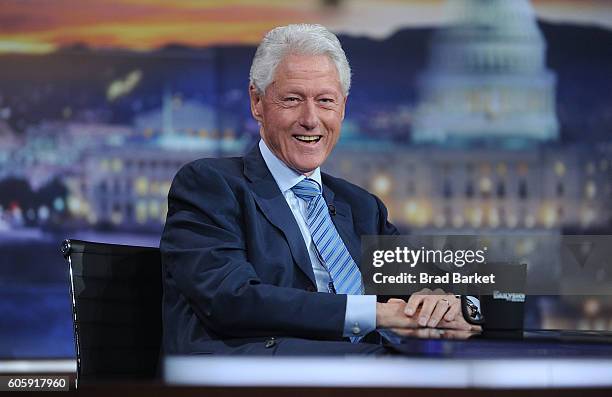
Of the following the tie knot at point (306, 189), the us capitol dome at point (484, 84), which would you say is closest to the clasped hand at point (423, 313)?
the tie knot at point (306, 189)

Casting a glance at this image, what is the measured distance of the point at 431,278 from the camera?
5.17ft

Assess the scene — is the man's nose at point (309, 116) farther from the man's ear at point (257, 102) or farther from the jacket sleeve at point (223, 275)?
the jacket sleeve at point (223, 275)

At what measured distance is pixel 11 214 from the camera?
4.88m

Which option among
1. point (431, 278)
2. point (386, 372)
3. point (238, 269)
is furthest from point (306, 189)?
point (386, 372)

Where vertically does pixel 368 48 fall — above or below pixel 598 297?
above

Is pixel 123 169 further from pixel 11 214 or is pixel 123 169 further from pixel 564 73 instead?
pixel 564 73

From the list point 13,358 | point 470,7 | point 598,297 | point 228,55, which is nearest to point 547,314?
point 598,297

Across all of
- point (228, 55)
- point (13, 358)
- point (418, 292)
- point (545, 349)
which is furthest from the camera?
point (228, 55)

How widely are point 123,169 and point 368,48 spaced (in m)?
1.37

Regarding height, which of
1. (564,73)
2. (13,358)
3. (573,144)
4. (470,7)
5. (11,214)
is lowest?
(13,358)

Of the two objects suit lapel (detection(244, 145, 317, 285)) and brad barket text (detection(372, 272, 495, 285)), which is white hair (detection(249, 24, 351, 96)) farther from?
brad barket text (detection(372, 272, 495, 285))

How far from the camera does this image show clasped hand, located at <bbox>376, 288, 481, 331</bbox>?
5.96 feet

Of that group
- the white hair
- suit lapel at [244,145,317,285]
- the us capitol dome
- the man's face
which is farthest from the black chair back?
the us capitol dome

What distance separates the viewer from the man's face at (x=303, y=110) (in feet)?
6.91
